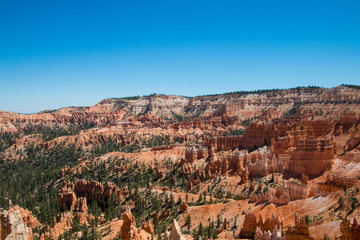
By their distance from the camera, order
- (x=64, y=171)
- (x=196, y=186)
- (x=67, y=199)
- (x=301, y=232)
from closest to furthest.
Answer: (x=301, y=232) → (x=67, y=199) → (x=196, y=186) → (x=64, y=171)

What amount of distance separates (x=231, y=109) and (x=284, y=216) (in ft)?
495

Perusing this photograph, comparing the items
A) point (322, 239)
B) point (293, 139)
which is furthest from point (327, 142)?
point (322, 239)

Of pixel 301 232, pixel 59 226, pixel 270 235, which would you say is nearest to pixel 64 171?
pixel 59 226

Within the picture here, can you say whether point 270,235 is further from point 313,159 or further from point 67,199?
point 67,199

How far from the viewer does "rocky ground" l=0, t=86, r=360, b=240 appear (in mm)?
35938

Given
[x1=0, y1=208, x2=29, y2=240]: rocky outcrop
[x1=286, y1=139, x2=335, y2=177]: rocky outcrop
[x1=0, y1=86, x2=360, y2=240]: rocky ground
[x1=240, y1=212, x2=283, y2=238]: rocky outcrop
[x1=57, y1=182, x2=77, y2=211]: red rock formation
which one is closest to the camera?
[x1=0, y1=208, x2=29, y2=240]: rocky outcrop

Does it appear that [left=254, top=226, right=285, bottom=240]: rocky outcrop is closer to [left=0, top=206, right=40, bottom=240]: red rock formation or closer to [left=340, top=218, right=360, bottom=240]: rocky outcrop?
[left=340, top=218, right=360, bottom=240]: rocky outcrop

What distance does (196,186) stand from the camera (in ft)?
235

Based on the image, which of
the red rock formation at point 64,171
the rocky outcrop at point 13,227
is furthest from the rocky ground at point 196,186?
the red rock formation at point 64,171

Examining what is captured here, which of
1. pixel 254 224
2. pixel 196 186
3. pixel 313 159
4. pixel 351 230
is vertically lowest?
pixel 196 186

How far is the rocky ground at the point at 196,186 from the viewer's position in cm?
3594

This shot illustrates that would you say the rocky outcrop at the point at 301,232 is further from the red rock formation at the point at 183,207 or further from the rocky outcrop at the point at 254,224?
the red rock formation at the point at 183,207

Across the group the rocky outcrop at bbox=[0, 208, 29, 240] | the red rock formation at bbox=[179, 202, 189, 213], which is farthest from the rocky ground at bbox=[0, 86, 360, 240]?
the red rock formation at bbox=[179, 202, 189, 213]

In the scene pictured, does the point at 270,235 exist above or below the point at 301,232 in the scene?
below
